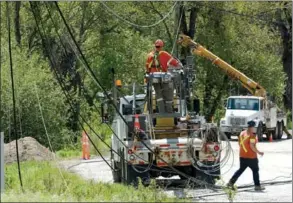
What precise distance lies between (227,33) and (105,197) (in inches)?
→ 1322

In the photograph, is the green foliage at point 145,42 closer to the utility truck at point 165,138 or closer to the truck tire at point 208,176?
the utility truck at point 165,138

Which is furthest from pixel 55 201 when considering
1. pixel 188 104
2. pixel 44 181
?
pixel 188 104

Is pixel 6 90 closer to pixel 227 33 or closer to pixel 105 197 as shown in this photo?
pixel 227 33

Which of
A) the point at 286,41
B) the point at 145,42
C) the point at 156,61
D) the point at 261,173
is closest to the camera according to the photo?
the point at 156,61

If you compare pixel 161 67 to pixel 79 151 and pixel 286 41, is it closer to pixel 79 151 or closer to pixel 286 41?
pixel 79 151

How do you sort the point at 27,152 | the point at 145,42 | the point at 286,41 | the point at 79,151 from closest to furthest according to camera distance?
1. the point at 27,152
2. the point at 79,151
3. the point at 145,42
4. the point at 286,41

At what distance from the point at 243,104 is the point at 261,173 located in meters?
19.1

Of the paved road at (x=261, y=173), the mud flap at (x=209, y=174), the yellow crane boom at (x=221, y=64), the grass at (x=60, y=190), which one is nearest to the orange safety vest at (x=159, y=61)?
the mud flap at (x=209, y=174)

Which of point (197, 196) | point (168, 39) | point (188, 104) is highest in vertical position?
point (168, 39)

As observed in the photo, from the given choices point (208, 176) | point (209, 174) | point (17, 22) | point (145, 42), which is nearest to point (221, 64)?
point (145, 42)

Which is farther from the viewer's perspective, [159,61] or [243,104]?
[243,104]

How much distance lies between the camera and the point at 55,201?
1196cm

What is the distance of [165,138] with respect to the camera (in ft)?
65.4

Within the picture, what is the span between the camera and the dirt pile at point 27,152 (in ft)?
90.0
